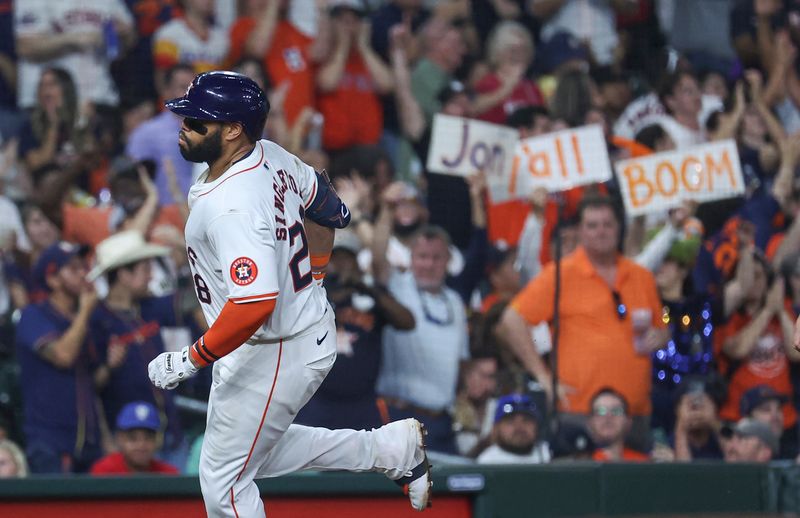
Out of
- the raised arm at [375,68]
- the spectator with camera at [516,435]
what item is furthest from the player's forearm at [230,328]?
→ the raised arm at [375,68]

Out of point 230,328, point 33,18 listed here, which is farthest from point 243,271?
point 33,18

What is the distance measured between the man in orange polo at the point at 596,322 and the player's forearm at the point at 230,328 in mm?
3236

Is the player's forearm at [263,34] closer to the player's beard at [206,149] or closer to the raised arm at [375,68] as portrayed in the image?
the raised arm at [375,68]

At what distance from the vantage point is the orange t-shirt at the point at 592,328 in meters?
7.03

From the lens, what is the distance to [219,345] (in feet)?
13.0

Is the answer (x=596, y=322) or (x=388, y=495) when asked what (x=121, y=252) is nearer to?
(x=388, y=495)

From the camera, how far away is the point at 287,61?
27.2 ft

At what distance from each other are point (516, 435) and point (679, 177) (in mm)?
1881

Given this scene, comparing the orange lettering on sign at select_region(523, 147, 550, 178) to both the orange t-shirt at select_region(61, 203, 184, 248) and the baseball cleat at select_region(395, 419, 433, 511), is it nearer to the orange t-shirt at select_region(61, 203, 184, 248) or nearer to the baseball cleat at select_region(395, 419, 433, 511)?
the orange t-shirt at select_region(61, 203, 184, 248)

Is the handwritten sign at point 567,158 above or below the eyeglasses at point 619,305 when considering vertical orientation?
above

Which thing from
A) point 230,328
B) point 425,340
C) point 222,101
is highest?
point 222,101

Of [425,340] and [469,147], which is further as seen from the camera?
[469,147]

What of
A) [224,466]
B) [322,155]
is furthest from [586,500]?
[322,155]

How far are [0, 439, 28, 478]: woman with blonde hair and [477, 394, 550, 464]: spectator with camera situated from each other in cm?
214
